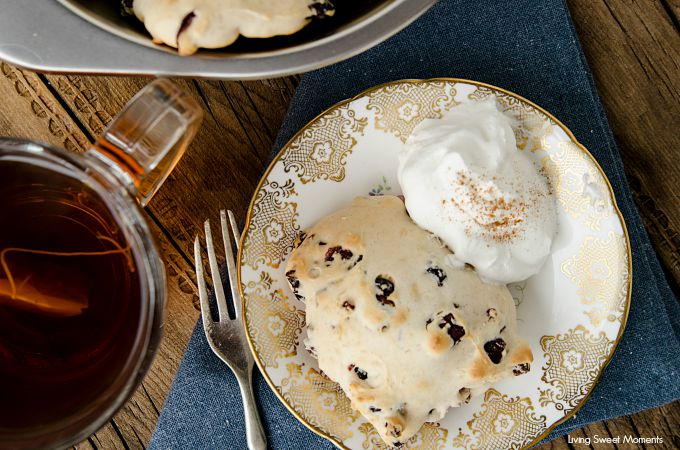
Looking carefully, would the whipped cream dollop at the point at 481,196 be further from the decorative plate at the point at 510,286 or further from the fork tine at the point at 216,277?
the fork tine at the point at 216,277

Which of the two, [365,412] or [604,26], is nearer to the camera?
[365,412]

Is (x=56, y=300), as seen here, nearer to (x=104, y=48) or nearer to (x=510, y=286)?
(x=104, y=48)

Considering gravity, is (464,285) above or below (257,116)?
below

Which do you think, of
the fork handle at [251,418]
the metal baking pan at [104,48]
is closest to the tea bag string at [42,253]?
the metal baking pan at [104,48]

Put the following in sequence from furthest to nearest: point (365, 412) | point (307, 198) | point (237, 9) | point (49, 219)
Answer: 1. point (307, 198)
2. point (365, 412)
3. point (49, 219)
4. point (237, 9)

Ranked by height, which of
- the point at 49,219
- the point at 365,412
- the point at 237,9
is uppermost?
the point at 237,9

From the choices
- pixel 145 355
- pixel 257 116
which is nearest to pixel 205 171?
pixel 257 116

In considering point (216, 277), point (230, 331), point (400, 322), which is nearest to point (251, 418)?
point (230, 331)

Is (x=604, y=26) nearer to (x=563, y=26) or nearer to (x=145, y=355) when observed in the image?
(x=563, y=26)
